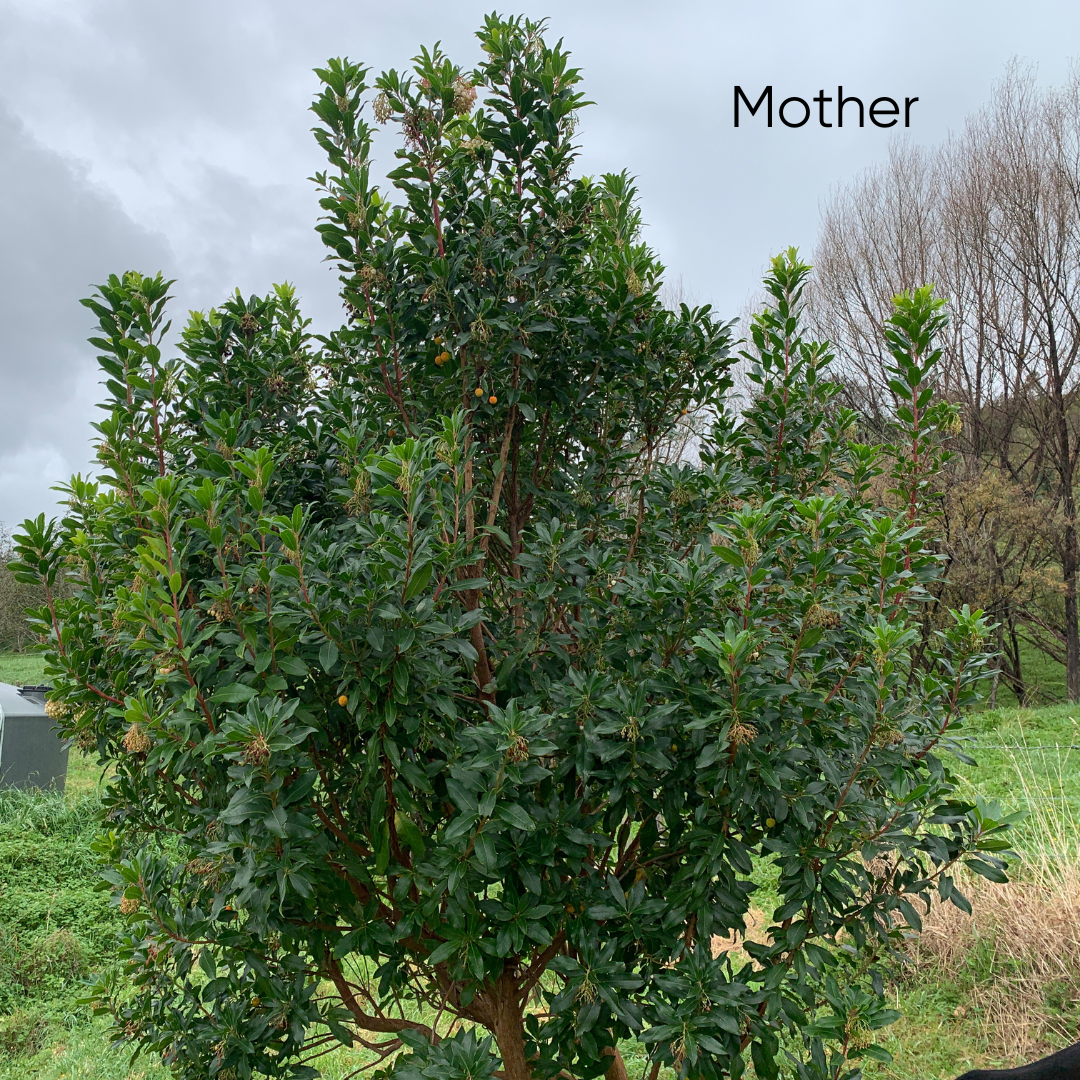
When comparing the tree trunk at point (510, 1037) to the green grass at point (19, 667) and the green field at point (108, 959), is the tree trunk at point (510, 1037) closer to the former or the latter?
the green field at point (108, 959)

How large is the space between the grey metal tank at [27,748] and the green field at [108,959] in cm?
83

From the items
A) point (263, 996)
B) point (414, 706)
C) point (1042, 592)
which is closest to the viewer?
point (414, 706)

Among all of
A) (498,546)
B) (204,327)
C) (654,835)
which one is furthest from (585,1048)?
(204,327)

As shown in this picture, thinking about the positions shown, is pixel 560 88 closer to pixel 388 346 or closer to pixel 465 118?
pixel 465 118

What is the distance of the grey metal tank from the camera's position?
30.8ft

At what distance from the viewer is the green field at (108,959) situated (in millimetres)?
4734

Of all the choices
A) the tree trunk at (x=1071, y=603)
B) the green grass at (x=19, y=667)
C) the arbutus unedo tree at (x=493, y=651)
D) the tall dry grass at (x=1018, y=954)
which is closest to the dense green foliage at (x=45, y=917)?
the arbutus unedo tree at (x=493, y=651)

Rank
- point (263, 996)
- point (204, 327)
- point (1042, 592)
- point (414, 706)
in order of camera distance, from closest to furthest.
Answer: point (414, 706) → point (263, 996) → point (204, 327) → point (1042, 592)

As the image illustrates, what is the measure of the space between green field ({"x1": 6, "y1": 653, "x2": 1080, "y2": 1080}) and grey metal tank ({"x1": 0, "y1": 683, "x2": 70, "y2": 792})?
0.83 m

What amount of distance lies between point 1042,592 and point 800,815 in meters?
16.5

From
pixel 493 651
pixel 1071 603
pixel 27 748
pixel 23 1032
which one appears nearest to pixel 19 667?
pixel 27 748

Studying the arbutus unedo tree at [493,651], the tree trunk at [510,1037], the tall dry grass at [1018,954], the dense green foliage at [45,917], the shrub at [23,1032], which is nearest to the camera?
the arbutus unedo tree at [493,651]

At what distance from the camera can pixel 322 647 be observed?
1.90 metres

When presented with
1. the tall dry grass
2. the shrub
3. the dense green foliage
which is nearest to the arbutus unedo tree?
the tall dry grass
